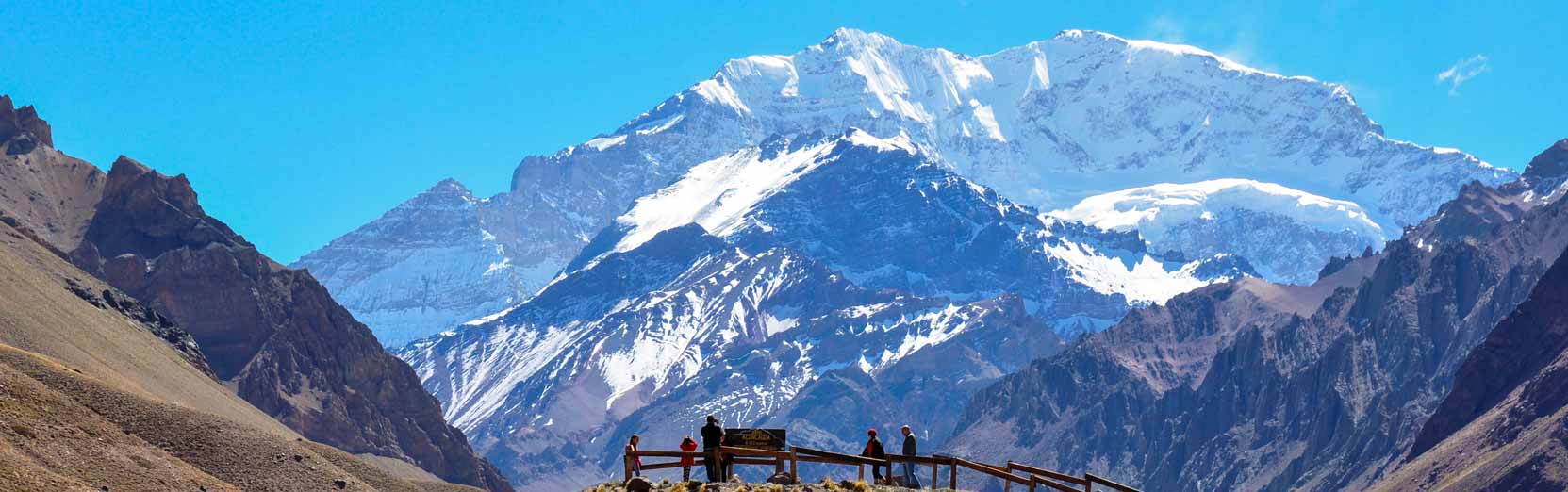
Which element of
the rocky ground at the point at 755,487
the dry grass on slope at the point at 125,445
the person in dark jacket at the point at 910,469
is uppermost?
the dry grass on slope at the point at 125,445

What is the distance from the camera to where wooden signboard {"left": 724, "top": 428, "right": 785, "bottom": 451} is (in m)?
73.4

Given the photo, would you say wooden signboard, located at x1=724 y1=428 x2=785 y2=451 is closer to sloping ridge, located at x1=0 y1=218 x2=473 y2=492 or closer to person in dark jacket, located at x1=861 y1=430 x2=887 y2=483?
person in dark jacket, located at x1=861 y1=430 x2=887 y2=483

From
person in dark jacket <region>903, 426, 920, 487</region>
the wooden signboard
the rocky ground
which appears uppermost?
the wooden signboard

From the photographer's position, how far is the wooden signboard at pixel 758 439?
73438mm

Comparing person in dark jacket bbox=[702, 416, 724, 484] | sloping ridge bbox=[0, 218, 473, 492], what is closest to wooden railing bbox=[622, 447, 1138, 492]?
person in dark jacket bbox=[702, 416, 724, 484]

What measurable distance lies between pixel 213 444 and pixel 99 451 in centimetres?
2910

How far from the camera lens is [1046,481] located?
73.4 m

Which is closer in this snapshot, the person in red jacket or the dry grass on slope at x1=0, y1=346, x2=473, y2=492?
the person in red jacket

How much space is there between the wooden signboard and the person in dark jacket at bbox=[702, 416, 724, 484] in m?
0.40

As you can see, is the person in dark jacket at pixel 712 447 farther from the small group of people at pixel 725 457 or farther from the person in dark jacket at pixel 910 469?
the person in dark jacket at pixel 910 469

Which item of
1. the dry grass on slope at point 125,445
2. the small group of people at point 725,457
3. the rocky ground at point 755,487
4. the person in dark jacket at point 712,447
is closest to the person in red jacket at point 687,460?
the small group of people at point 725,457

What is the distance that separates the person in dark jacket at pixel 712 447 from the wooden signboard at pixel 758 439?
401 mm

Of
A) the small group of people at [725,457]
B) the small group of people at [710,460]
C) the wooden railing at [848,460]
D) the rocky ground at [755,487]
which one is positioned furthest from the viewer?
the small group of people at [725,457]

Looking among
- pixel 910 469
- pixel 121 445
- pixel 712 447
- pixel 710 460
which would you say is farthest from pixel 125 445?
pixel 910 469
